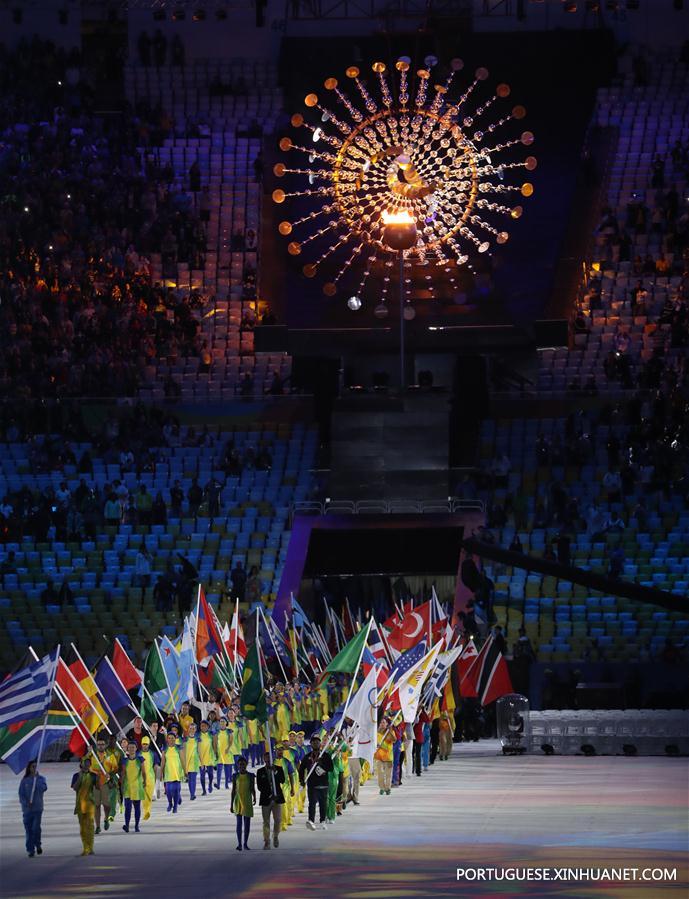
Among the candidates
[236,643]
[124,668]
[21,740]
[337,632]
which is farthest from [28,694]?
[337,632]

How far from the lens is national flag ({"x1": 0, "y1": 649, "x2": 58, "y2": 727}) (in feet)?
82.1

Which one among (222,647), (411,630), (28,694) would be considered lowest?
(411,630)

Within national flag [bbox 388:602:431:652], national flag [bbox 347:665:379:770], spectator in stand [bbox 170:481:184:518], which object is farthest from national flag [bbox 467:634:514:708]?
spectator in stand [bbox 170:481:184:518]

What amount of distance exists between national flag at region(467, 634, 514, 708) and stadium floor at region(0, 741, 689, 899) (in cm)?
387

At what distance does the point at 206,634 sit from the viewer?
32.2 meters

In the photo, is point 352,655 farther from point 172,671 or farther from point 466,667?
point 466,667

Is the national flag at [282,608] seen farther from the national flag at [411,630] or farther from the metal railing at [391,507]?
the national flag at [411,630]

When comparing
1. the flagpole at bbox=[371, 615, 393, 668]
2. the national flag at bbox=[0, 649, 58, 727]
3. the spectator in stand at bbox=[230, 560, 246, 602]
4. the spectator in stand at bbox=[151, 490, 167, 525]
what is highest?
the national flag at bbox=[0, 649, 58, 727]

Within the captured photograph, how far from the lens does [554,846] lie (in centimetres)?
2431

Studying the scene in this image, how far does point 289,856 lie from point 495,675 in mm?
13027

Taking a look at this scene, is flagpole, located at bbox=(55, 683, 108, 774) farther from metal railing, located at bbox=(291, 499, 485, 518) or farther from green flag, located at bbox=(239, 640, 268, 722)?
metal railing, located at bbox=(291, 499, 485, 518)

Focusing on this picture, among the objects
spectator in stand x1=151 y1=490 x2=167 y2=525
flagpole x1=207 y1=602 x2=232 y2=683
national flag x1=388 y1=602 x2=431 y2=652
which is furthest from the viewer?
spectator in stand x1=151 y1=490 x2=167 y2=525

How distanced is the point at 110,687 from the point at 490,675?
10.2m

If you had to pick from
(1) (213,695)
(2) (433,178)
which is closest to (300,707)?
(1) (213,695)
